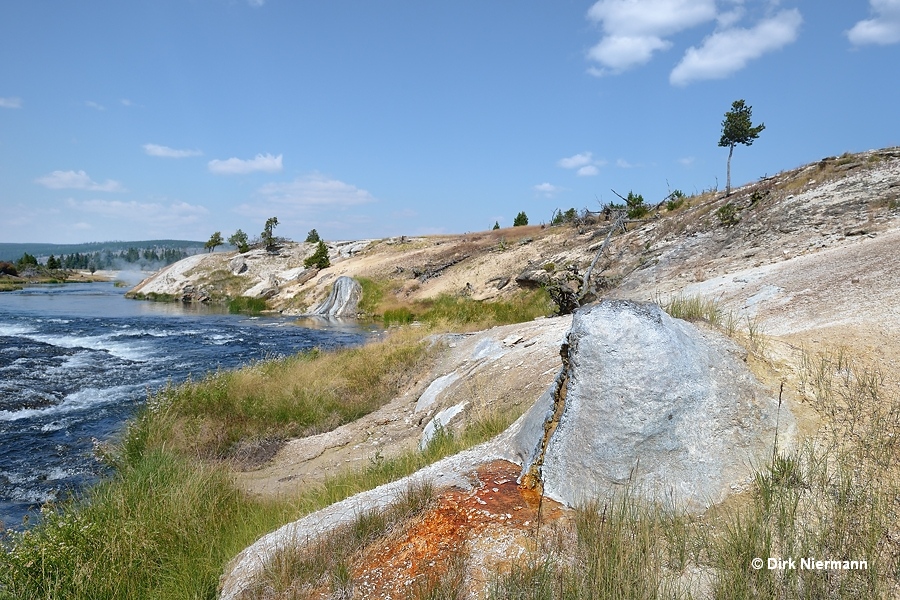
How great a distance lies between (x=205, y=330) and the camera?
89.4ft

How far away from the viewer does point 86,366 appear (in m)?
17.4

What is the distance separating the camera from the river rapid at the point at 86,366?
9602 mm

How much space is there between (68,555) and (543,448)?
440 centimetres

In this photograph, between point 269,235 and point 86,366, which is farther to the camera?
point 269,235

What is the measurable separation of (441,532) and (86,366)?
17704 millimetres

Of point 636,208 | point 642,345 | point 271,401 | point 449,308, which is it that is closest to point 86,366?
point 271,401

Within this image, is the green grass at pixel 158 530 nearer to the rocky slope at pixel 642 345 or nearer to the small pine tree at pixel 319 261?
the rocky slope at pixel 642 345

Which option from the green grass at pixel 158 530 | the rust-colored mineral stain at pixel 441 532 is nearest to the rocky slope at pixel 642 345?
the rust-colored mineral stain at pixel 441 532

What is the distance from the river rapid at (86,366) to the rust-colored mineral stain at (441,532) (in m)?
4.89

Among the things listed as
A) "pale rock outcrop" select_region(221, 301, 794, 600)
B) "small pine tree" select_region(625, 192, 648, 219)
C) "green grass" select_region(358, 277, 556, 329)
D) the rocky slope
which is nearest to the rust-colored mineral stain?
the rocky slope

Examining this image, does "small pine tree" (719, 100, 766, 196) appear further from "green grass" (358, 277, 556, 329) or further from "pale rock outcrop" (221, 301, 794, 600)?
"pale rock outcrop" (221, 301, 794, 600)

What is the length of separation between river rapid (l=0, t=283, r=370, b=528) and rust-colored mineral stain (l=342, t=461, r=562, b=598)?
193 inches

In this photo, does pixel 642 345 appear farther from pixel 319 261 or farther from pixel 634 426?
pixel 319 261

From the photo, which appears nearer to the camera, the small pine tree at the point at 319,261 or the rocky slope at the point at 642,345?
the rocky slope at the point at 642,345
